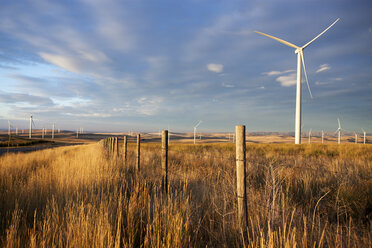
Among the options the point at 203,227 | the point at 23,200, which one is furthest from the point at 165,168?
the point at 23,200

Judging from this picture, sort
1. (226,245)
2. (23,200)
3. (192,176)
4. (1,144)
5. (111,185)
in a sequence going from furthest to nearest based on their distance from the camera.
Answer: (1,144) → (192,176) → (111,185) → (23,200) → (226,245)

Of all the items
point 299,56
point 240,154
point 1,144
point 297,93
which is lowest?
point 1,144

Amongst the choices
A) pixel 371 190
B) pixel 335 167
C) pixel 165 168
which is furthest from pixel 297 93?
pixel 165 168

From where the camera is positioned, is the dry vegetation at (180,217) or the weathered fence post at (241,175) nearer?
the dry vegetation at (180,217)

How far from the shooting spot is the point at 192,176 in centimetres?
642

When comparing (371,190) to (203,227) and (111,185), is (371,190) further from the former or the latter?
(111,185)

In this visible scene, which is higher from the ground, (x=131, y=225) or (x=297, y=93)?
(x=297, y=93)

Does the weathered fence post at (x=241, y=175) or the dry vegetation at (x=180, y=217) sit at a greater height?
the weathered fence post at (x=241, y=175)

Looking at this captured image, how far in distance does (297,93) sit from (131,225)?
3067 cm

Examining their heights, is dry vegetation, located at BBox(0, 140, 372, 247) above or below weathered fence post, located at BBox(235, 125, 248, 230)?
below

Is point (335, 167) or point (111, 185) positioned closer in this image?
point (111, 185)

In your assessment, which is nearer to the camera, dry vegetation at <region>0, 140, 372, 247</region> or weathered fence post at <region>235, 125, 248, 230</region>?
dry vegetation at <region>0, 140, 372, 247</region>

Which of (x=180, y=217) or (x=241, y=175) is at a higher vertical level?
(x=241, y=175)

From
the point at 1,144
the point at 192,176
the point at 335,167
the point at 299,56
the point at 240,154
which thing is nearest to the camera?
the point at 240,154
